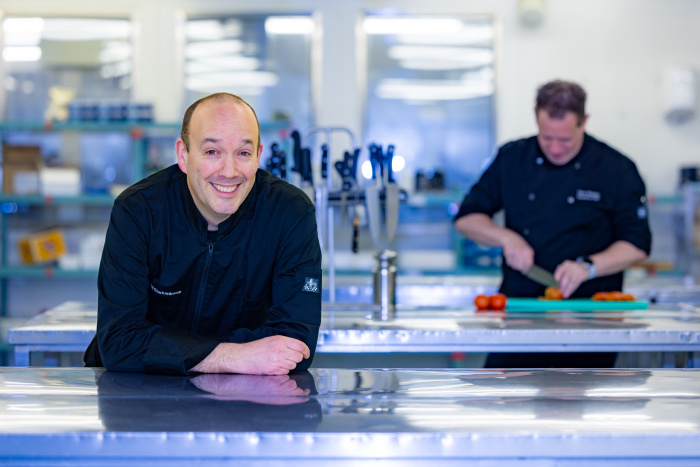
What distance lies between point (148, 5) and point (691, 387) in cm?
488

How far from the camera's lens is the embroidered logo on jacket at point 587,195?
3.03 m

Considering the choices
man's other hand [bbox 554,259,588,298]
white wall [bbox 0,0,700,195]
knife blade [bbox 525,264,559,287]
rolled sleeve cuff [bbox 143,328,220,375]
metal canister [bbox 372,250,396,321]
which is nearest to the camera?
rolled sleeve cuff [bbox 143,328,220,375]

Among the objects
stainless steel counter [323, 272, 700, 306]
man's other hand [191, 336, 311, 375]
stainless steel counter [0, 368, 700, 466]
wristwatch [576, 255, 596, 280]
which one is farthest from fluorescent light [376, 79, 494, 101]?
stainless steel counter [0, 368, 700, 466]

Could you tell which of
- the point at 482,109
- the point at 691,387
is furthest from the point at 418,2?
the point at 691,387

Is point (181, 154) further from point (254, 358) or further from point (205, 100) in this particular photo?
point (254, 358)

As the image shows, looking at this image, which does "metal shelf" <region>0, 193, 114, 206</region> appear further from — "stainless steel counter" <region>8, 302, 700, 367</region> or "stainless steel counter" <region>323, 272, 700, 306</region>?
"stainless steel counter" <region>8, 302, 700, 367</region>

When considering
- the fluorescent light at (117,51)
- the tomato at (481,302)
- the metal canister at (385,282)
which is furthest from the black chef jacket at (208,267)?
the fluorescent light at (117,51)

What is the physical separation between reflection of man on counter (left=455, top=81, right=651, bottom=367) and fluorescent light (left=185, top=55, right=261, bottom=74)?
279 cm

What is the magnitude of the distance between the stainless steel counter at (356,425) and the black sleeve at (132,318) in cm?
17

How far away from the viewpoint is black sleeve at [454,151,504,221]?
127 inches

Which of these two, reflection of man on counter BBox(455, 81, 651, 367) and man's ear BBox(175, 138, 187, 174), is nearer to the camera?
man's ear BBox(175, 138, 187, 174)

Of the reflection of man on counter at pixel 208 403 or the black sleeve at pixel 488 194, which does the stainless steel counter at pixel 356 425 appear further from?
the black sleeve at pixel 488 194

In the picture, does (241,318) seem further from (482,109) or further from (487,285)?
(482,109)

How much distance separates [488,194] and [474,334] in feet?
3.55
